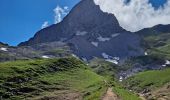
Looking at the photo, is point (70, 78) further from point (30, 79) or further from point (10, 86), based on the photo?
point (10, 86)

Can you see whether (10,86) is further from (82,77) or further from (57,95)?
(82,77)

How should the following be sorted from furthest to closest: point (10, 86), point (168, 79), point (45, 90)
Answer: point (168, 79), point (45, 90), point (10, 86)

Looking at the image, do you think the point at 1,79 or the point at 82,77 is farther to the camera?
the point at 82,77

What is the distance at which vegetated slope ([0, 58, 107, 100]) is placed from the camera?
4203 inches

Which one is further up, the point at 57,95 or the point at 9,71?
the point at 9,71

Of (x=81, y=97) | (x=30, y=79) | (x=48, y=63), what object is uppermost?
(x=48, y=63)

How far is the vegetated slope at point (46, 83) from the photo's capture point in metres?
107

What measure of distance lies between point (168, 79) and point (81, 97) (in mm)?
96226

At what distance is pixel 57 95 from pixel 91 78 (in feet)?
156

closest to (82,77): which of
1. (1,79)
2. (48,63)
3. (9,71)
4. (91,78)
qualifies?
(91,78)

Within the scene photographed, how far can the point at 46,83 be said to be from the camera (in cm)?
12675

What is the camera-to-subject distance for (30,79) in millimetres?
123812

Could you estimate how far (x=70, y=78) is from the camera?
149 m

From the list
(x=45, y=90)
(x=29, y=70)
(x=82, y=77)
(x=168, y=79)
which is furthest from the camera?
(x=168, y=79)
